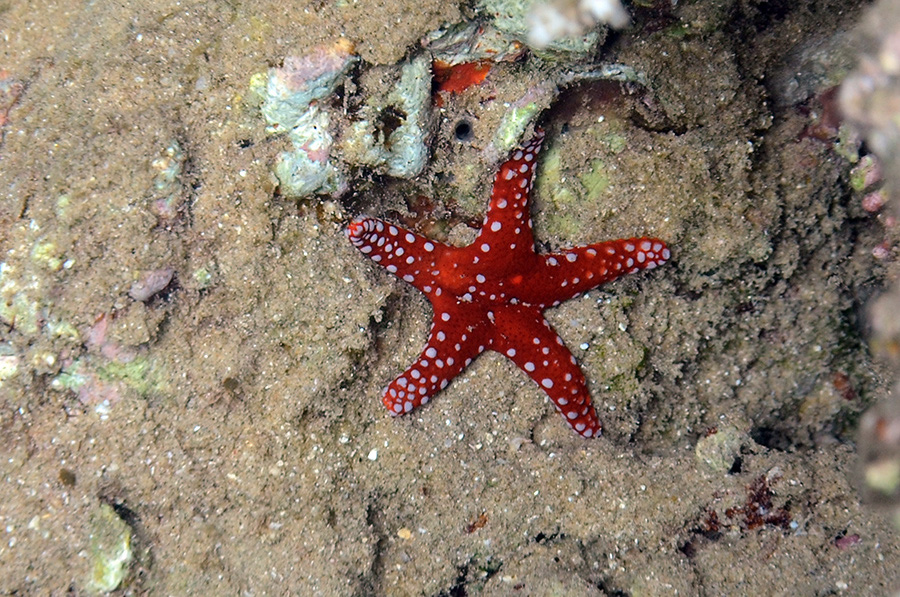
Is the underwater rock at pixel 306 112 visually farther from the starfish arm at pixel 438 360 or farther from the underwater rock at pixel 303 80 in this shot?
the starfish arm at pixel 438 360

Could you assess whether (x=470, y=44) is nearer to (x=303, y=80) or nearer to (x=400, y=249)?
(x=303, y=80)

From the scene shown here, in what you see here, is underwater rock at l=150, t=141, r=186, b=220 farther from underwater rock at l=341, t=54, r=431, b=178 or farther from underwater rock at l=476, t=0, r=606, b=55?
underwater rock at l=476, t=0, r=606, b=55

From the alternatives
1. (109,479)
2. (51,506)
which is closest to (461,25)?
(109,479)

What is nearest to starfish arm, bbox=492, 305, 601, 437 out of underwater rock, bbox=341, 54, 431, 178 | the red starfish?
the red starfish

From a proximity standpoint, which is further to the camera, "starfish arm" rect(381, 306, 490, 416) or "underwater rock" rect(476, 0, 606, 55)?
"starfish arm" rect(381, 306, 490, 416)

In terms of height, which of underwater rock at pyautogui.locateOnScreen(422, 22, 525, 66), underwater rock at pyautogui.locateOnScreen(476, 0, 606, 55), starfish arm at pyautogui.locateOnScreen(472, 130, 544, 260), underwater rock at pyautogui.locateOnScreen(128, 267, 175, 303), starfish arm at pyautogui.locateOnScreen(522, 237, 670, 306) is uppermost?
underwater rock at pyautogui.locateOnScreen(476, 0, 606, 55)

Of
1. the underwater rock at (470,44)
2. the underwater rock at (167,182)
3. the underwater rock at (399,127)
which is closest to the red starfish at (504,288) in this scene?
the underwater rock at (399,127)

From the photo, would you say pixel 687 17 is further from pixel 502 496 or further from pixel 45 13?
pixel 45 13
